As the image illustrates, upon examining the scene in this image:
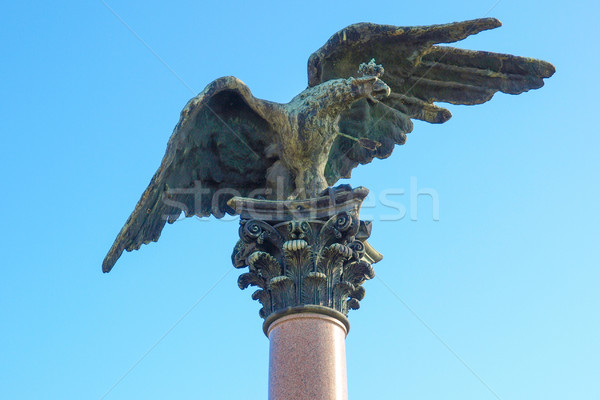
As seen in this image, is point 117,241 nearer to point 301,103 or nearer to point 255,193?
point 255,193

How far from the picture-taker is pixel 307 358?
961cm

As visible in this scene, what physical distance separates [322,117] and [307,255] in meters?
2.23

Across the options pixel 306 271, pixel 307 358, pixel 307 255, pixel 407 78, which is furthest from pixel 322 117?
pixel 307 358

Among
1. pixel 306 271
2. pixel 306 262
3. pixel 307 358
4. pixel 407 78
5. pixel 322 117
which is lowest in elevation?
pixel 307 358

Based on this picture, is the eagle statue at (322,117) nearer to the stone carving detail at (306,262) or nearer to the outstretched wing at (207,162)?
the outstretched wing at (207,162)

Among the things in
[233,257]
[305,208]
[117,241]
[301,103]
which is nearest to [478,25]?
[301,103]

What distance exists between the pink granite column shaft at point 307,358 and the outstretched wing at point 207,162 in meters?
2.38

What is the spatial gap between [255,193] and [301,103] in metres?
1.46

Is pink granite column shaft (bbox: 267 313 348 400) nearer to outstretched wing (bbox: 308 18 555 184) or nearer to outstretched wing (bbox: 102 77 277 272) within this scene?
outstretched wing (bbox: 102 77 277 272)

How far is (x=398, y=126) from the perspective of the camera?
43.2 ft

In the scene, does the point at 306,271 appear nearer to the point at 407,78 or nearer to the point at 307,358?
the point at 307,358

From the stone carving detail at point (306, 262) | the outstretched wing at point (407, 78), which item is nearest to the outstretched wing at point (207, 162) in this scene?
the outstretched wing at point (407, 78)

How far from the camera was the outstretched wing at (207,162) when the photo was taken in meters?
11.2

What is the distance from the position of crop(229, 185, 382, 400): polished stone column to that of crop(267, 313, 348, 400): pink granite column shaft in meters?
0.01
